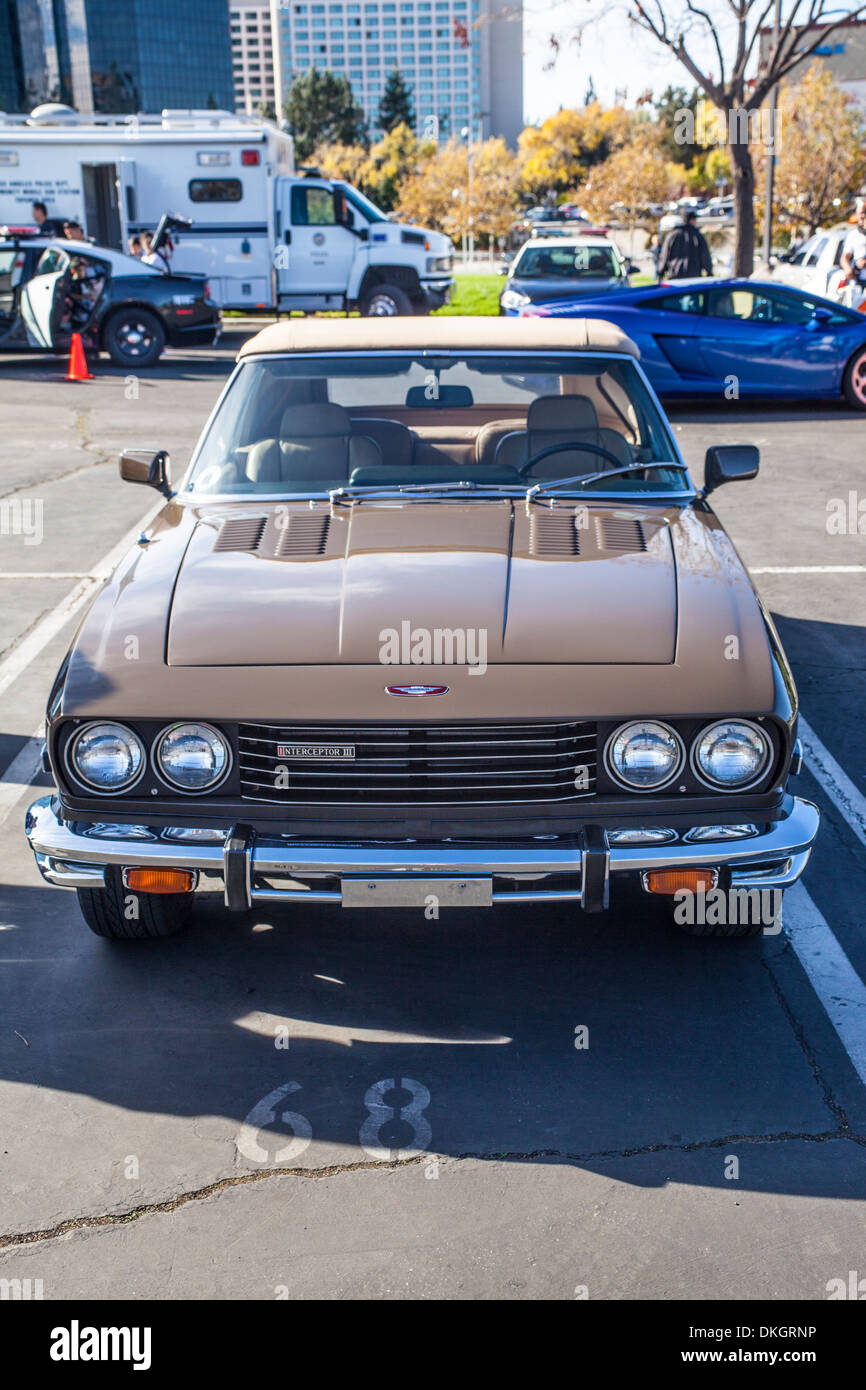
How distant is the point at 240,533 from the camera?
437cm

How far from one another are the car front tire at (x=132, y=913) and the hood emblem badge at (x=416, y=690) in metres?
0.99

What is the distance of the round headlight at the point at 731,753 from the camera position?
11.4 feet

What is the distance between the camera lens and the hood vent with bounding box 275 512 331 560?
415 centimetres

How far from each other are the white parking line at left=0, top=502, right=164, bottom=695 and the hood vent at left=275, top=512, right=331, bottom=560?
7.73ft

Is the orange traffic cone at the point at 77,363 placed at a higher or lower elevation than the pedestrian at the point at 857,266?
lower

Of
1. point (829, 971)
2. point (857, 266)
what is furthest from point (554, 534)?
point (857, 266)

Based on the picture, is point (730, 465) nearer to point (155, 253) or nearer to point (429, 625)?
point (429, 625)

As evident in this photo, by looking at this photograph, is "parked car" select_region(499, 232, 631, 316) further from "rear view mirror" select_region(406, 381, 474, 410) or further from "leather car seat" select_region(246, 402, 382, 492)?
"leather car seat" select_region(246, 402, 382, 492)

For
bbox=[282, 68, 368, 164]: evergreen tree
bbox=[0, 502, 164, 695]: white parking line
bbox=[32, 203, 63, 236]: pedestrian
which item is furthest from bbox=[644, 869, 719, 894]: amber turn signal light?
bbox=[282, 68, 368, 164]: evergreen tree

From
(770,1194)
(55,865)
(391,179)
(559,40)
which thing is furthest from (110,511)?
(391,179)

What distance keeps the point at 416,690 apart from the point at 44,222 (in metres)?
21.8

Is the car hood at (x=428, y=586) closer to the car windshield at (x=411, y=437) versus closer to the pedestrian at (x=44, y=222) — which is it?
the car windshield at (x=411, y=437)

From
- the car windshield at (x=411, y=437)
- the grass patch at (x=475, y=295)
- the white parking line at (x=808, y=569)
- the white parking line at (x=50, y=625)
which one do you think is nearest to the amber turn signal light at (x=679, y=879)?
the car windshield at (x=411, y=437)

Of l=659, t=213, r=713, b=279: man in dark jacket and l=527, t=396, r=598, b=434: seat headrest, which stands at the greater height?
l=659, t=213, r=713, b=279: man in dark jacket
